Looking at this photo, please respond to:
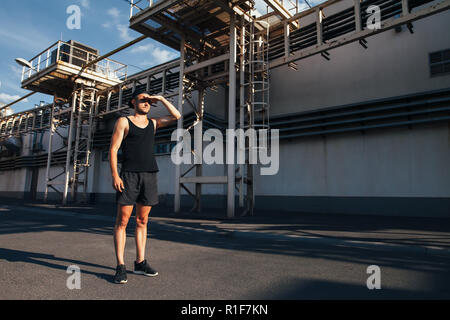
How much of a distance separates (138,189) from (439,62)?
10.5 m

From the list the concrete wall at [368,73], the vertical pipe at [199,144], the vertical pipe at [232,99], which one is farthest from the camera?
the vertical pipe at [199,144]

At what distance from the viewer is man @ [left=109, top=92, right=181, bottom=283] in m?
2.92

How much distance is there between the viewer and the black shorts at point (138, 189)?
2920 millimetres

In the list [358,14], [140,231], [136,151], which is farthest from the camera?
[358,14]

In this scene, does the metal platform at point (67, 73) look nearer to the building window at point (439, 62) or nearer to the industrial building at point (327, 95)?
the industrial building at point (327, 95)
